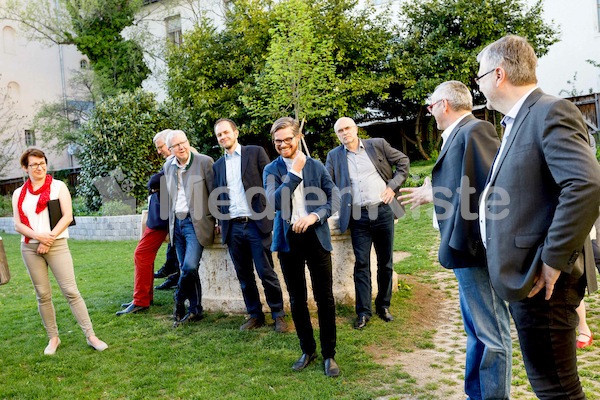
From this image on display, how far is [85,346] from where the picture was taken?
219 inches

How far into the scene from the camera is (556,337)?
7.61 feet

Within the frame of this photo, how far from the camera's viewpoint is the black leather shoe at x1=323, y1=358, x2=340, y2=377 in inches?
172

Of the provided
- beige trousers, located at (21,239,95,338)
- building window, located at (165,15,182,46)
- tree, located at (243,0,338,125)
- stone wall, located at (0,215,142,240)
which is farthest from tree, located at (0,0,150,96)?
beige trousers, located at (21,239,95,338)

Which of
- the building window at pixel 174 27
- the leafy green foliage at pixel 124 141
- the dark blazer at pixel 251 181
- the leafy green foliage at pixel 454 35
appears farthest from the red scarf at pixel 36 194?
the building window at pixel 174 27

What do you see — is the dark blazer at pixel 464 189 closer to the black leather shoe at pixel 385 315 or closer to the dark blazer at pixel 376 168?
the dark blazer at pixel 376 168

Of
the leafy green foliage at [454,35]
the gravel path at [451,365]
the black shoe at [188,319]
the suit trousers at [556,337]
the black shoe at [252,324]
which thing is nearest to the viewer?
the suit trousers at [556,337]

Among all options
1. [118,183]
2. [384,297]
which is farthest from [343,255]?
[118,183]

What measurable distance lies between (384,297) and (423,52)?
51.2 ft

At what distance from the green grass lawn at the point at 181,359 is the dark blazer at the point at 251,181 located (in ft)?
3.59

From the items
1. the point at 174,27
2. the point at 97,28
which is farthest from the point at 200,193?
the point at 174,27

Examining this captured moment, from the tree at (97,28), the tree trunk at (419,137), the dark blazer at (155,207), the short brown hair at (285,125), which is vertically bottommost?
the dark blazer at (155,207)

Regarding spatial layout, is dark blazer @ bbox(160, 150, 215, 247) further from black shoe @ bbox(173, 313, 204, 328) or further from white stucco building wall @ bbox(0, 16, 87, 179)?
white stucco building wall @ bbox(0, 16, 87, 179)

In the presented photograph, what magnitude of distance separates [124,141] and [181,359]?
11.6 m

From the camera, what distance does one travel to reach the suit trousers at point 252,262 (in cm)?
563
